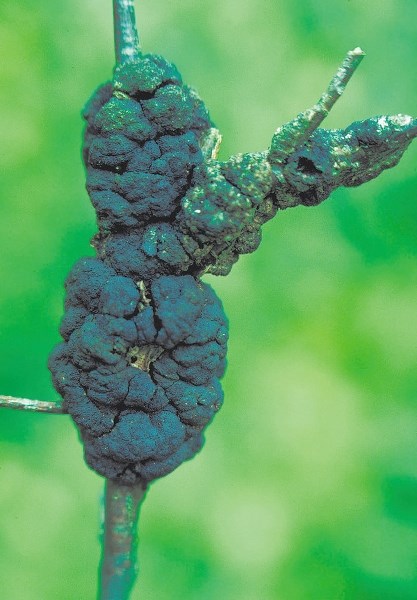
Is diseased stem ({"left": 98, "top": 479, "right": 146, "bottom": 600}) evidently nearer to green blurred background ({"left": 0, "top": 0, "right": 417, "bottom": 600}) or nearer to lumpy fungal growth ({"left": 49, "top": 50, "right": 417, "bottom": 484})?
lumpy fungal growth ({"left": 49, "top": 50, "right": 417, "bottom": 484})

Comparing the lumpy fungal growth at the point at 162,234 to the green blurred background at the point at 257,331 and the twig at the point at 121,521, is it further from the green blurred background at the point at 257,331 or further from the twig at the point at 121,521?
the green blurred background at the point at 257,331

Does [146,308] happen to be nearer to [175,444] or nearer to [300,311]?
[175,444]

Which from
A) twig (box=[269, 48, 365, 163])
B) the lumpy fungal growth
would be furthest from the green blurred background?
twig (box=[269, 48, 365, 163])

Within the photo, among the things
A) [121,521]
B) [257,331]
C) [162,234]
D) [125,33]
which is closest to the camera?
[162,234]

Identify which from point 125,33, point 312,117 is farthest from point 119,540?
point 125,33

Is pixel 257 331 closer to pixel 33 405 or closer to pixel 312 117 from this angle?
Result: pixel 33 405
